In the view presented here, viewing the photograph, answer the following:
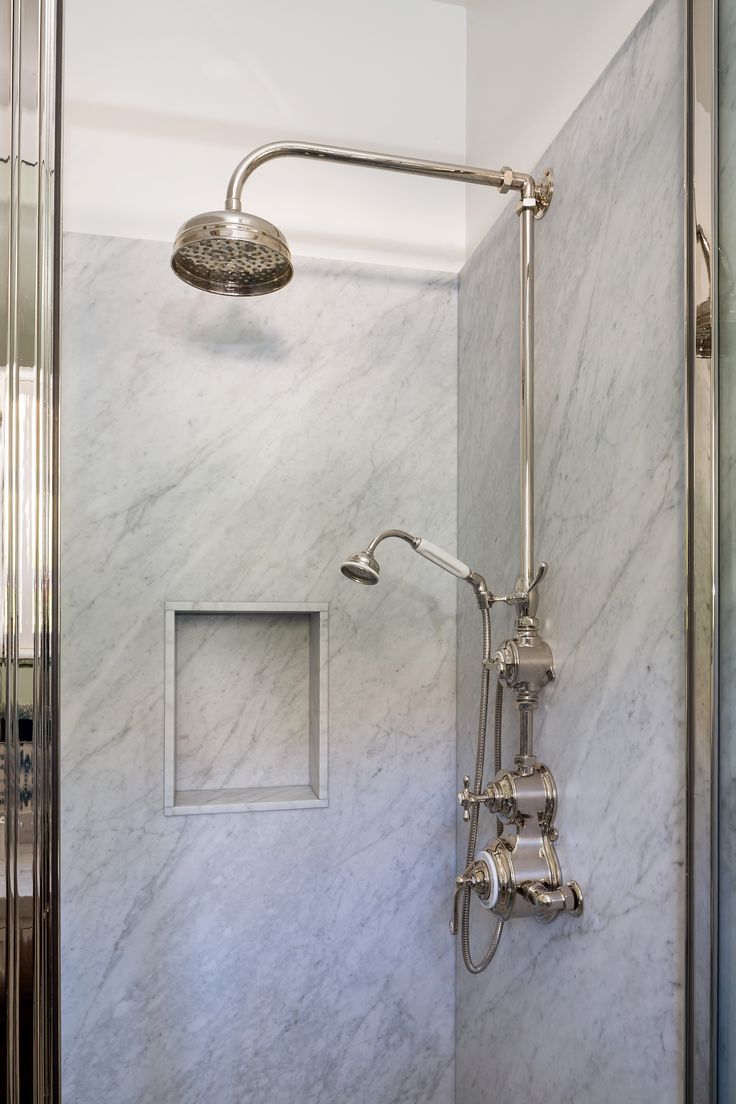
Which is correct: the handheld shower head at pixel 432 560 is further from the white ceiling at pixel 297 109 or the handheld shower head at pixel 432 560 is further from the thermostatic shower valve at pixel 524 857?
the white ceiling at pixel 297 109

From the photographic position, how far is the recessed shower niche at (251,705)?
1.58 metres

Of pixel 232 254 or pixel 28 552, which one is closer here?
pixel 28 552

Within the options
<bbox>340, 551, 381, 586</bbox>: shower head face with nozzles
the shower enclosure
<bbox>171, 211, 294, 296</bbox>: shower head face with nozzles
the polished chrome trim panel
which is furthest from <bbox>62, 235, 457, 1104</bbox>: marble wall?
the polished chrome trim panel

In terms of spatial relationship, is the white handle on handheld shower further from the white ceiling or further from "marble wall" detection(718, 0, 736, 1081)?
the white ceiling

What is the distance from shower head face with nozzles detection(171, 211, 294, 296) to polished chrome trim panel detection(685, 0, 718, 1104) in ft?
1.98

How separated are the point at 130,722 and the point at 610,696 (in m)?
0.96

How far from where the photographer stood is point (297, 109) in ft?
5.38

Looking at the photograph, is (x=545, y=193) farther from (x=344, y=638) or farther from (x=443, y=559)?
(x=344, y=638)

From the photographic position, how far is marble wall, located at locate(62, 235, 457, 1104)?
4.90ft

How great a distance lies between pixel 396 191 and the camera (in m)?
1.69

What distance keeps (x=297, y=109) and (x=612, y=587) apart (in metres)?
1.29

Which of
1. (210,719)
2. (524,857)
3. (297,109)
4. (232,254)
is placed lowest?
(524,857)

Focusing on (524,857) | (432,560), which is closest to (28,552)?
(432,560)

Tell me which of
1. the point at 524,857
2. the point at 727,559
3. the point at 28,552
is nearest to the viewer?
the point at 28,552
